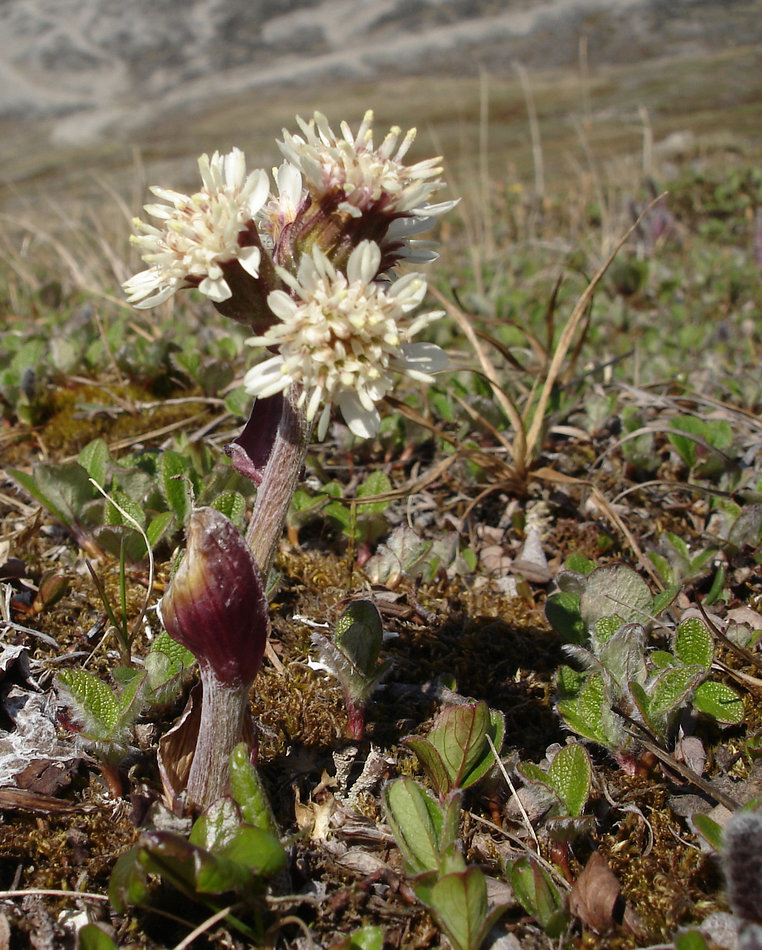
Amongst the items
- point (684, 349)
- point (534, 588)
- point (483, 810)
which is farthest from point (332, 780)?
point (684, 349)

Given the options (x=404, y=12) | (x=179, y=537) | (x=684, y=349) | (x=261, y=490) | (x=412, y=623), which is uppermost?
(x=404, y=12)

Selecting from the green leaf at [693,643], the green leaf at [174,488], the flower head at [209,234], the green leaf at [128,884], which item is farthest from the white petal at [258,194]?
the green leaf at [693,643]

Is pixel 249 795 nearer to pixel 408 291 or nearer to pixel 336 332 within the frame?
pixel 336 332

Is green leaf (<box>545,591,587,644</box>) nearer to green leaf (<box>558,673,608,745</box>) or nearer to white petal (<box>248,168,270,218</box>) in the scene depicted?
green leaf (<box>558,673,608,745</box>)

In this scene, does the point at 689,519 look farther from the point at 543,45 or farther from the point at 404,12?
the point at 404,12

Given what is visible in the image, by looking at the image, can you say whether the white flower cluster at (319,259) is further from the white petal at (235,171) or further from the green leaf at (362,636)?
the green leaf at (362,636)

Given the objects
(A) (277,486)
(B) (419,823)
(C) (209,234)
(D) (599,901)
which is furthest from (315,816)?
(C) (209,234)

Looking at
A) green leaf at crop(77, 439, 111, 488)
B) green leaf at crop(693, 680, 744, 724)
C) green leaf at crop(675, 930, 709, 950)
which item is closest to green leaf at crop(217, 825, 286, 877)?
green leaf at crop(675, 930, 709, 950)
